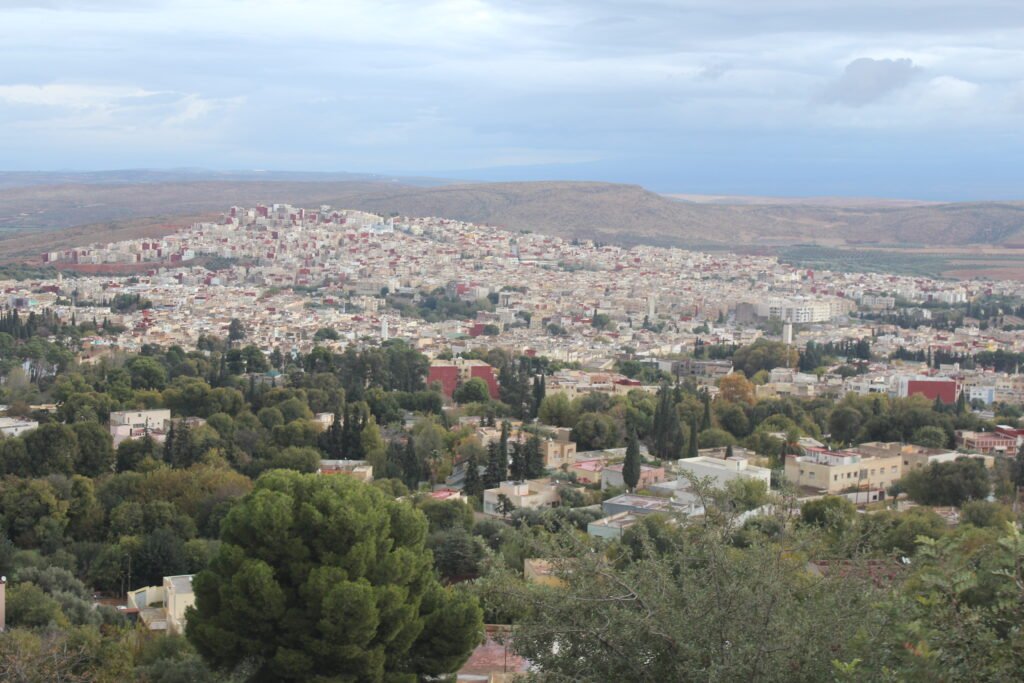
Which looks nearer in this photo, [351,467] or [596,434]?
[351,467]

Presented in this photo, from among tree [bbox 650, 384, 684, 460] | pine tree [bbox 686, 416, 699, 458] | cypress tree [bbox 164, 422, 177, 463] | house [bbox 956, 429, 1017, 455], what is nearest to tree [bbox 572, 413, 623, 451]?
tree [bbox 650, 384, 684, 460]

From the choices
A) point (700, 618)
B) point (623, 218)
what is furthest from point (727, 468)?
point (623, 218)

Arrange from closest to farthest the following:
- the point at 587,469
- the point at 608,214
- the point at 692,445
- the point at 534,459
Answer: the point at 534,459 < the point at 587,469 < the point at 692,445 < the point at 608,214

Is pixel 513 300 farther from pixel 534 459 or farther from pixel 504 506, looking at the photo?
pixel 504 506

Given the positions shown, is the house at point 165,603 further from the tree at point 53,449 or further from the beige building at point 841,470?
the beige building at point 841,470

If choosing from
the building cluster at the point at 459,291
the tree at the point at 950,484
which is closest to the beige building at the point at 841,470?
the tree at the point at 950,484

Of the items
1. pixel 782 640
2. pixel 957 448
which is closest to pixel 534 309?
pixel 957 448
